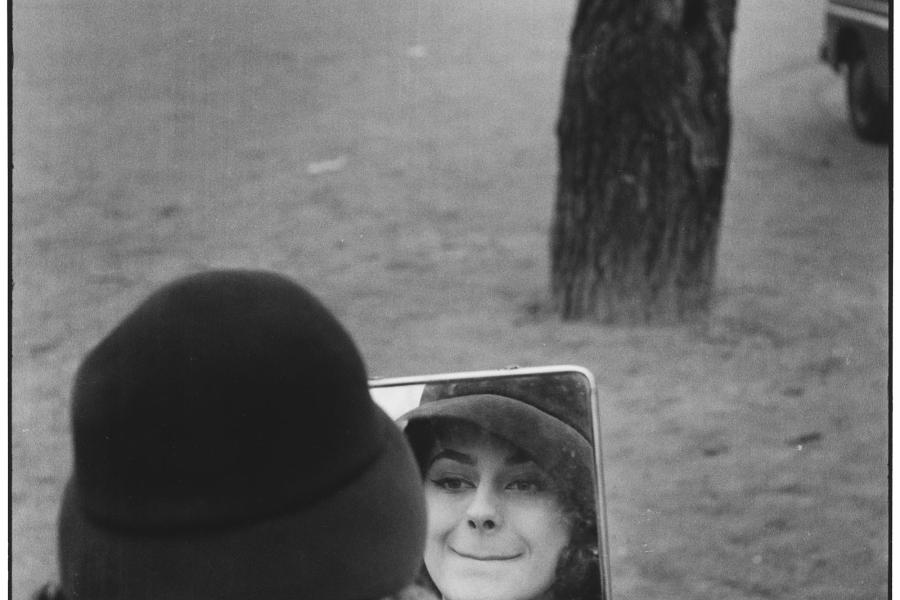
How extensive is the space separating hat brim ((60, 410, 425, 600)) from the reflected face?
2.08 feet

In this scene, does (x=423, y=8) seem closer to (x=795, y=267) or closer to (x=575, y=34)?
(x=575, y=34)

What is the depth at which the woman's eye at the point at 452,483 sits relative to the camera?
2088mm

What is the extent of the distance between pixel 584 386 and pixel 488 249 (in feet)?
3.50

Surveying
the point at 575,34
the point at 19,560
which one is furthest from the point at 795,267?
the point at 19,560

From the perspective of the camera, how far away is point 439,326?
10.2 feet

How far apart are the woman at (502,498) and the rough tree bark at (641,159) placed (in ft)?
3.75

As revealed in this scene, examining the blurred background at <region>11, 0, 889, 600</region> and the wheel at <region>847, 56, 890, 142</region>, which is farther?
the wheel at <region>847, 56, 890, 142</region>

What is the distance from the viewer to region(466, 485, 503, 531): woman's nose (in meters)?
2.09

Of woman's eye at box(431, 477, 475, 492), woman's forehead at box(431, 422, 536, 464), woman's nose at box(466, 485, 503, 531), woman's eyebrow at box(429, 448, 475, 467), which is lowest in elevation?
woman's nose at box(466, 485, 503, 531)

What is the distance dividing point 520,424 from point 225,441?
90 cm

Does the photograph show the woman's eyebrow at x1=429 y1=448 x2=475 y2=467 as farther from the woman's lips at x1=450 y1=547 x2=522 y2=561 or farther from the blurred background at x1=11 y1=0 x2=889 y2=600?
the blurred background at x1=11 y1=0 x2=889 y2=600

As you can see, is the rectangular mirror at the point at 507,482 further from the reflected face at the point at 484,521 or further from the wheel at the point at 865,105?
the wheel at the point at 865,105

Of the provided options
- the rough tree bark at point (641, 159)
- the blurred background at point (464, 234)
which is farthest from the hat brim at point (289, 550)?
the rough tree bark at point (641, 159)

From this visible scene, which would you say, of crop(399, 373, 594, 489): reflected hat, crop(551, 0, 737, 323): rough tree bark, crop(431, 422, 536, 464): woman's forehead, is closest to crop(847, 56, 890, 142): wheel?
crop(551, 0, 737, 323): rough tree bark
